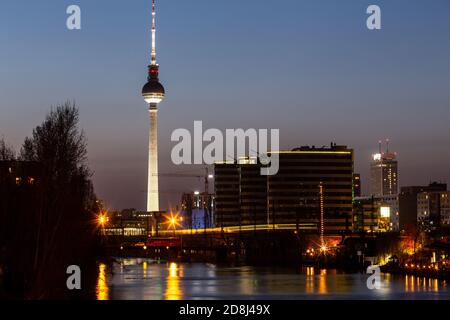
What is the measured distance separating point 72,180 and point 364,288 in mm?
27477

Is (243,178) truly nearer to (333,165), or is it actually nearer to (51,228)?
(333,165)

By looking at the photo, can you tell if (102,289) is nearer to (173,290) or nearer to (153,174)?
(173,290)

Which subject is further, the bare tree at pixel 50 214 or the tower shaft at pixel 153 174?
the tower shaft at pixel 153 174

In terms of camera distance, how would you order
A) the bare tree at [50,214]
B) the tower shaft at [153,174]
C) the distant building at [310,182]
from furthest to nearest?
the tower shaft at [153,174] < the distant building at [310,182] < the bare tree at [50,214]

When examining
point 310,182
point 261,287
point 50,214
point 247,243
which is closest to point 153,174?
point 310,182

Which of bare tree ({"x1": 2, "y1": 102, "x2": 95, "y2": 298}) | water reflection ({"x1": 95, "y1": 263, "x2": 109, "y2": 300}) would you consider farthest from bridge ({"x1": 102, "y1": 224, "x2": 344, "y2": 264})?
bare tree ({"x1": 2, "y1": 102, "x2": 95, "y2": 298})

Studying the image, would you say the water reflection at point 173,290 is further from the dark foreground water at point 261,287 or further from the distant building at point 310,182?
the distant building at point 310,182

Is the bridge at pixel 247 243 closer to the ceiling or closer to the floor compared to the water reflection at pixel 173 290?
closer to the ceiling

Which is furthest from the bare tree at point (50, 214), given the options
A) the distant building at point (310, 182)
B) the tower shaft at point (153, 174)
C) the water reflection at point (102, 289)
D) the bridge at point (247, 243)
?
the tower shaft at point (153, 174)

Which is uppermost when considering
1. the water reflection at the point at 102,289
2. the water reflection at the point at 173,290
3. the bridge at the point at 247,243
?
the bridge at the point at 247,243
